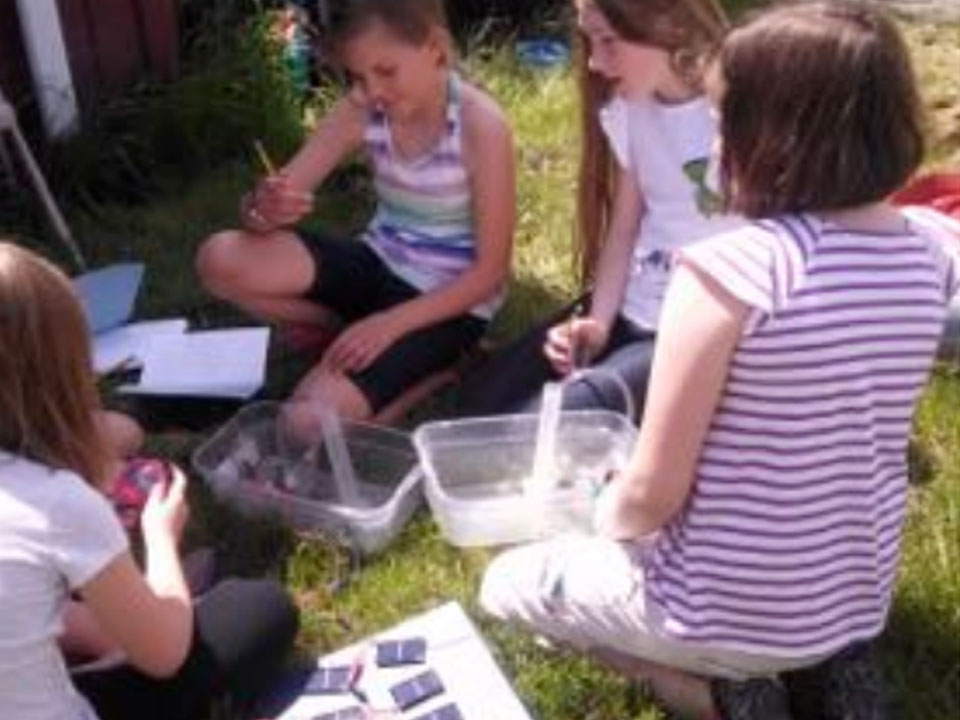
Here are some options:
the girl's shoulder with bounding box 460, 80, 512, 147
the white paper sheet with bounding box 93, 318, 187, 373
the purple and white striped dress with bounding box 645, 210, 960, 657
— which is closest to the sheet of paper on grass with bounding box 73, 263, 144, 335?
the white paper sheet with bounding box 93, 318, 187, 373

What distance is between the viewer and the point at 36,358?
6.14 feet

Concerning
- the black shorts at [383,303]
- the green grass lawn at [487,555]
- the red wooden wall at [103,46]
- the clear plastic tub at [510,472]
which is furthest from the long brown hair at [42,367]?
the red wooden wall at [103,46]

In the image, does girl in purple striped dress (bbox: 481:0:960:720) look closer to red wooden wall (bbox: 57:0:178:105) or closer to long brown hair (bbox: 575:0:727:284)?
long brown hair (bbox: 575:0:727:284)

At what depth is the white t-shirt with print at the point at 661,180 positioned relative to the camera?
9.71 feet

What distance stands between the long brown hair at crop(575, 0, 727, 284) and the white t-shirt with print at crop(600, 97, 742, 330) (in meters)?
0.04

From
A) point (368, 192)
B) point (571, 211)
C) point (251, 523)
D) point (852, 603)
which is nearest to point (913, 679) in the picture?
point (852, 603)

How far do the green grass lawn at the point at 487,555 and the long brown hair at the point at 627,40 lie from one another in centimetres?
41

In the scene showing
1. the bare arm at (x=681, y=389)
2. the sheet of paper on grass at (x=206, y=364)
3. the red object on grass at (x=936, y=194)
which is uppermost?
the bare arm at (x=681, y=389)

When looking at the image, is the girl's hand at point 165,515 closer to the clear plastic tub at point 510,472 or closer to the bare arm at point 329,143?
the clear plastic tub at point 510,472

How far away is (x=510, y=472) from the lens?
290 cm

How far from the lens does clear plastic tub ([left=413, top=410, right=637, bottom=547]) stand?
2717mm

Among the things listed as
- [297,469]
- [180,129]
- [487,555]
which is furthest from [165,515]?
[180,129]

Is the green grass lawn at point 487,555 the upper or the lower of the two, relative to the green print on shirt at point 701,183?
lower

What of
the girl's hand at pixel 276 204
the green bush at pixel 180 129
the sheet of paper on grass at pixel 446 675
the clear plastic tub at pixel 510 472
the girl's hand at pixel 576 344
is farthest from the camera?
the green bush at pixel 180 129
